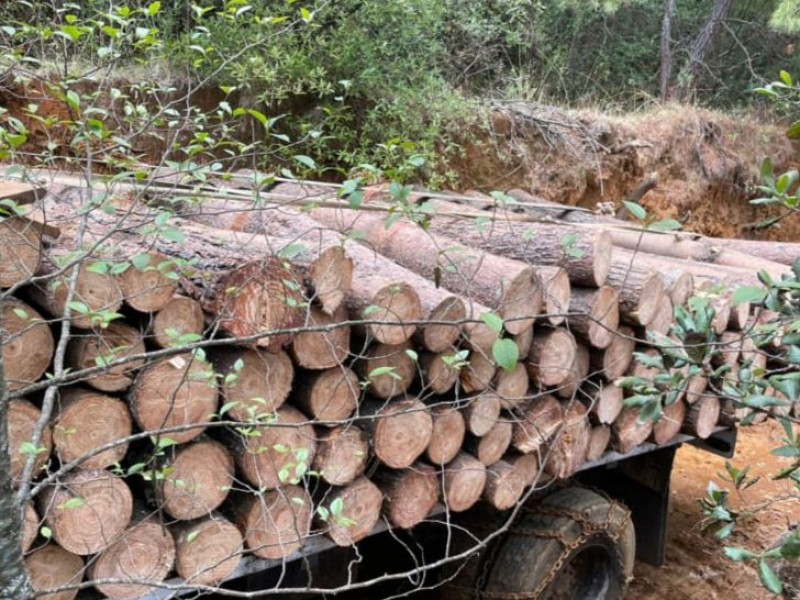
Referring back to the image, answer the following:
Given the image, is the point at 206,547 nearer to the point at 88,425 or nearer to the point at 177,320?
the point at 88,425

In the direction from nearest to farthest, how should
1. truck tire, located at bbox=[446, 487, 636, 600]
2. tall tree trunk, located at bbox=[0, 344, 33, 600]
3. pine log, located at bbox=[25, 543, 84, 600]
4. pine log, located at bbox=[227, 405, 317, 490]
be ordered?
tall tree trunk, located at bbox=[0, 344, 33, 600]
pine log, located at bbox=[25, 543, 84, 600]
pine log, located at bbox=[227, 405, 317, 490]
truck tire, located at bbox=[446, 487, 636, 600]

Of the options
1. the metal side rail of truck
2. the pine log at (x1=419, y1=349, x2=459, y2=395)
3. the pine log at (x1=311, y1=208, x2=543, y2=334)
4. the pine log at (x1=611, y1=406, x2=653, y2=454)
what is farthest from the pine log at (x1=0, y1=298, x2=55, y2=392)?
the pine log at (x1=611, y1=406, x2=653, y2=454)

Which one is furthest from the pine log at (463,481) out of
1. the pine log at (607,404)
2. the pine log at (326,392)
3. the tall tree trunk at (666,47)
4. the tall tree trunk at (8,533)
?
the tall tree trunk at (666,47)

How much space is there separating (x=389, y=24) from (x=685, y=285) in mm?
4056

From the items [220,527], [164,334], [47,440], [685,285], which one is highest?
[164,334]

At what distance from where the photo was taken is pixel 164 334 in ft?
5.47

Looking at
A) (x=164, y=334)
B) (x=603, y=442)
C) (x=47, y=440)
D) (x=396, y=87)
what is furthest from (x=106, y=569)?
A: (x=396, y=87)

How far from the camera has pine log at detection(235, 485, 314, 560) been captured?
1893 mm

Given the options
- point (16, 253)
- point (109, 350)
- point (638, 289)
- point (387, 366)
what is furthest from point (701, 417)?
point (16, 253)

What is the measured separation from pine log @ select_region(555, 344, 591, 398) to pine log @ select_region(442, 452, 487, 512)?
0.39 metres

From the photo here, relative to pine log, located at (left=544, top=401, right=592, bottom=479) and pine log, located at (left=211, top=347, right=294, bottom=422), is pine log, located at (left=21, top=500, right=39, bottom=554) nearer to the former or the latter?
pine log, located at (left=211, top=347, right=294, bottom=422)

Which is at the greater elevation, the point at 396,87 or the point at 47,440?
the point at 47,440

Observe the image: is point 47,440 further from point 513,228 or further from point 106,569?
point 513,228

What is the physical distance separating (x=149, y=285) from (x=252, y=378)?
1.20ft
